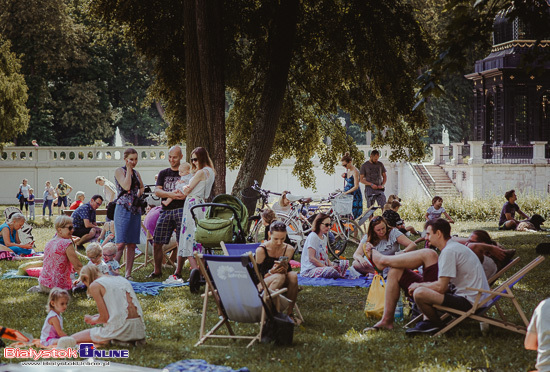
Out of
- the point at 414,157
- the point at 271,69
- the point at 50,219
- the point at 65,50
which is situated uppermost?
the point at 65,50

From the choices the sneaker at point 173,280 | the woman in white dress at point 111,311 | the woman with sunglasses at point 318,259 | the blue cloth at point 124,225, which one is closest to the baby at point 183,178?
the blue cloth at point 124,225

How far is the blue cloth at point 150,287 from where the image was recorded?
33.7 ft

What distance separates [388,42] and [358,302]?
31.7 ft

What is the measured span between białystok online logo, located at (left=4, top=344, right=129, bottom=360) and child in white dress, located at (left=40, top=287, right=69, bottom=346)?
138 millimetres

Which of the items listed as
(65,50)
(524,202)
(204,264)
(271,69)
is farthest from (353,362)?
(65,50)

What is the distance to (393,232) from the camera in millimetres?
9625

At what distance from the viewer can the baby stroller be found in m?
10.2

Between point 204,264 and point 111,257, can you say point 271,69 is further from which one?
A: point 204,264

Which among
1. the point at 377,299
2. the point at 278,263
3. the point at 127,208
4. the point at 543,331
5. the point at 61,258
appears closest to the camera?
the point at 543,331

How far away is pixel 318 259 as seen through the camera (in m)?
11.7

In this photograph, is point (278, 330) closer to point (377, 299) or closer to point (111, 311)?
point (111, 311)

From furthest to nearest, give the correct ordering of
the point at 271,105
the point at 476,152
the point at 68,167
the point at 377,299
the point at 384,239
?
the point at 68,167
the point at 476,152
the point at 271,105
the point at 384,239
the point at 377,299

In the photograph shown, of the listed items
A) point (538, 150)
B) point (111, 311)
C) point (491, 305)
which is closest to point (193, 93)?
point (111, 311)

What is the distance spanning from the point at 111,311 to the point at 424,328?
310 cm
